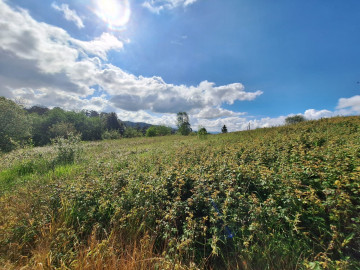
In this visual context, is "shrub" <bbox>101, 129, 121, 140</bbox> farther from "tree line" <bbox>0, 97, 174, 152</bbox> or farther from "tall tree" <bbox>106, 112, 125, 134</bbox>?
"tall tree" <bbox>106, 112, 125, 134</bbox>

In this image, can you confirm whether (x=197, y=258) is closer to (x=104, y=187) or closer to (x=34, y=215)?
(x=104, y=187)

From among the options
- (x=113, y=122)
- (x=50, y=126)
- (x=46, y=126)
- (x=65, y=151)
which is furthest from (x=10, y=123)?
(x=113, y=122)

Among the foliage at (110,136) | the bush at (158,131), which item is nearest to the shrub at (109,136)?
the foliage at (110,136)

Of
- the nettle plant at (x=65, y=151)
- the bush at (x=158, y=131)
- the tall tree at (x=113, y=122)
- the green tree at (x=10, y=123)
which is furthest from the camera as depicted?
the bush at (x=158, y=131)

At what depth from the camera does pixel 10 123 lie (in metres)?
23.9

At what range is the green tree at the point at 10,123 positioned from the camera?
22.4 m

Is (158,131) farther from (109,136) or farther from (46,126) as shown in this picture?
(46,126)

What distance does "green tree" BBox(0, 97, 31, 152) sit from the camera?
2238cm

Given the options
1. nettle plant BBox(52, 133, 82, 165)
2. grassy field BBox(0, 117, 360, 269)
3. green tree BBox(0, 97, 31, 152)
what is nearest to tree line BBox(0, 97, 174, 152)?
green tree BBox(0, 97, 31, 152)

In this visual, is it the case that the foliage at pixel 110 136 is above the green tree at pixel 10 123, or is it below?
below

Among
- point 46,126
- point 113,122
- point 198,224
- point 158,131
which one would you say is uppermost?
point 113,122

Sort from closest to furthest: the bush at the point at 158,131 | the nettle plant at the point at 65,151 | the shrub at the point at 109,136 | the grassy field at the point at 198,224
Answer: the grassy field at the point at 198,224, the nettle plant at the point at 65,151, the shrub at the point at 109,136, the bush at the point at 158,131

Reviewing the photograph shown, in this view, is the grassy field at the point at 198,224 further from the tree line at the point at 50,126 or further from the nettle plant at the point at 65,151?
the tree line at the point at 50,126

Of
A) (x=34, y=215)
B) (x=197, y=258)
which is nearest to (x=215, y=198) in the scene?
(x=197, y=258)
